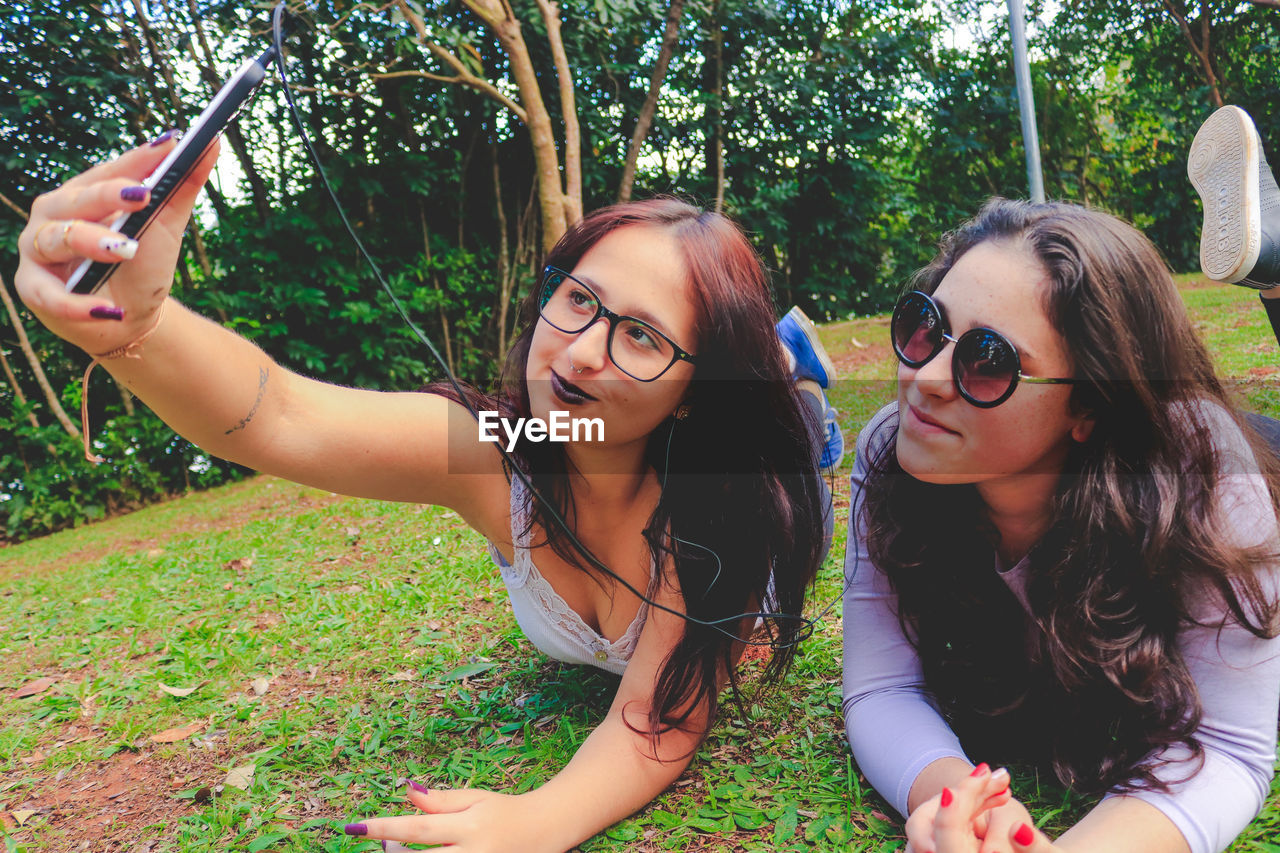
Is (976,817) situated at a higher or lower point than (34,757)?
higher

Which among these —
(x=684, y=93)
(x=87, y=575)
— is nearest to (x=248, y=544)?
(x=87, y=575)

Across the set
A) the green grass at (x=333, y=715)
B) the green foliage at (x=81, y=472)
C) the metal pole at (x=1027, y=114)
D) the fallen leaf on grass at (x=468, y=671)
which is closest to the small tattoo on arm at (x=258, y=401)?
the green grass at (x=333, y=715)

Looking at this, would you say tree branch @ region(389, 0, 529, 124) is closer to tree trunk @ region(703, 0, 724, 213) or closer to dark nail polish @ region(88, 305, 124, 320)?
tree trunk @ region(703, 0, 724, 213)

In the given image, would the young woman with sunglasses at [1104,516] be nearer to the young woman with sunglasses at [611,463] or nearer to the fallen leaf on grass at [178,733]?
the young woman with sunglasses at [611,463]

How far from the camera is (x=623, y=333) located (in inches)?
67.2

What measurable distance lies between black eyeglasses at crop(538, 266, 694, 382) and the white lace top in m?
0.40

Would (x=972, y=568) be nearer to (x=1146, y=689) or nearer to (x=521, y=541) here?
(x=1146, y=689)

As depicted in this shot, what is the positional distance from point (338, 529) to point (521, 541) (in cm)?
308

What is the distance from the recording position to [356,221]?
759 cm

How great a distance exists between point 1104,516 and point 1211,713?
372 millimetres

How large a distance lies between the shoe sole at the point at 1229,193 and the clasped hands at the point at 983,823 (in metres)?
1.75

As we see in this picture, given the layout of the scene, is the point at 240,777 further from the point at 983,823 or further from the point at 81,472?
the point at 81,472

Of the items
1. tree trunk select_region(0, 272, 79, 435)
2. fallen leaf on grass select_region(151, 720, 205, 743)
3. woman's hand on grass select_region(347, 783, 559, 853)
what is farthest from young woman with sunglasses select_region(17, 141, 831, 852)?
tree trunk select_region(0, 272, 79, 435)

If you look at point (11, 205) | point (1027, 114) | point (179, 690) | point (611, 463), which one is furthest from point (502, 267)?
point (611, 463)
